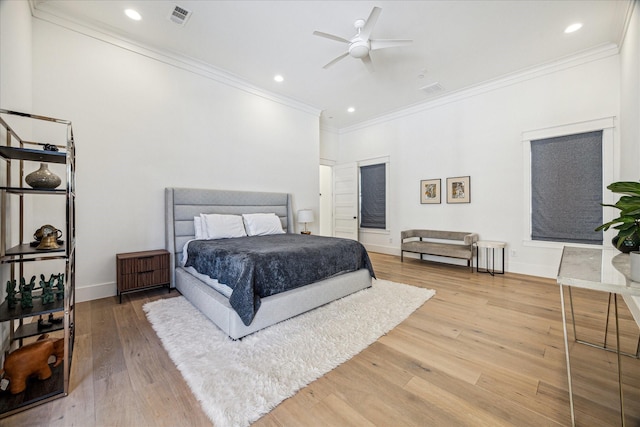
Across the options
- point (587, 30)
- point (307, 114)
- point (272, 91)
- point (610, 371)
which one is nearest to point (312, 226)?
point (307, 114)

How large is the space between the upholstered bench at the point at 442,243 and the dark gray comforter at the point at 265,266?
7.17 feet

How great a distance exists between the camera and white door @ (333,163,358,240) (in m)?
6.68

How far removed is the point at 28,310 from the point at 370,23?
12.2ft

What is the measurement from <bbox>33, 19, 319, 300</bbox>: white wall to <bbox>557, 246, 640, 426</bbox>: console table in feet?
14.1

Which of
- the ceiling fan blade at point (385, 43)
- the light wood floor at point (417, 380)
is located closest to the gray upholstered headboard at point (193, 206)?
the light wood floor at point (417, 380)

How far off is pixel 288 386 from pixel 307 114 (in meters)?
5.25

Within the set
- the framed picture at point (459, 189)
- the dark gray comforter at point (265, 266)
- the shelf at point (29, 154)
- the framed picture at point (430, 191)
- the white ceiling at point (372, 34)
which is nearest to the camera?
the shelf at point (29, 154)

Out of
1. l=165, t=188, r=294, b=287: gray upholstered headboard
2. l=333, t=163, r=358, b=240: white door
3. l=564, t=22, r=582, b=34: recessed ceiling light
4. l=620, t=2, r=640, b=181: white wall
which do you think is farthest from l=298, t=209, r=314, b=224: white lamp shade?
l=564, t=22, r=582, b=34: recessed ceiling light

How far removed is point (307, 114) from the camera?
5688 millimetres

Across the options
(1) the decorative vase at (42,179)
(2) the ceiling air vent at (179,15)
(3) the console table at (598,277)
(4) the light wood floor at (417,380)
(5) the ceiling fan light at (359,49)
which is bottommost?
(4) the light wood floor at (417,380)

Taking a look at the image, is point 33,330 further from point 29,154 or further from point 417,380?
point 417,380

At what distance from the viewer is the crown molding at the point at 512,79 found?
3.62m

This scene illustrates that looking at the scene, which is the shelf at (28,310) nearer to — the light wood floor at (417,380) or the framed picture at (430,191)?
the light wood floor at (417,380)

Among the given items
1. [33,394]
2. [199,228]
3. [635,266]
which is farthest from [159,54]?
[635,266]
